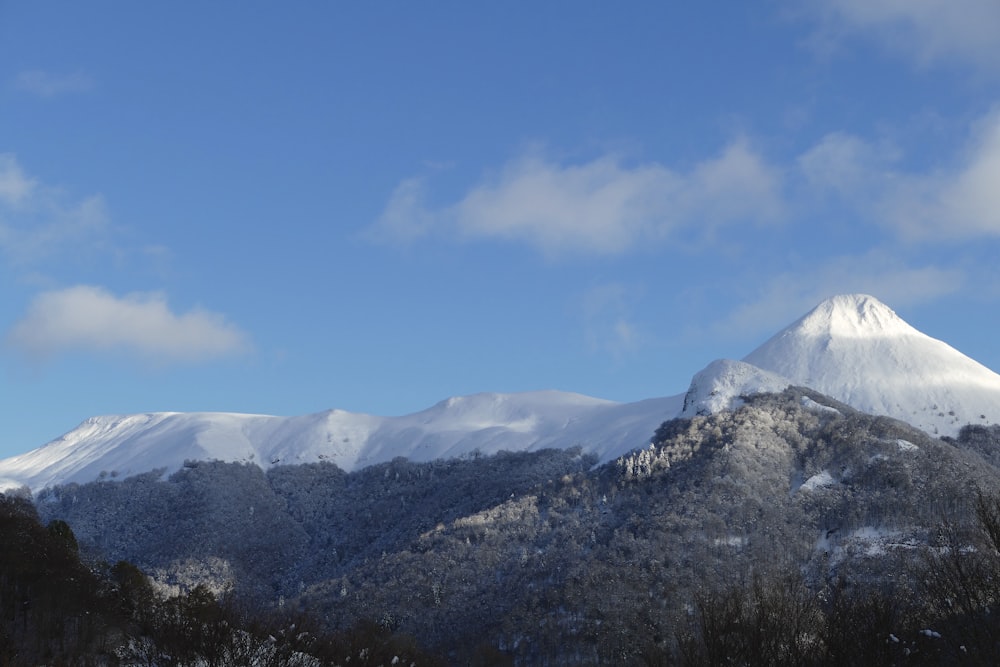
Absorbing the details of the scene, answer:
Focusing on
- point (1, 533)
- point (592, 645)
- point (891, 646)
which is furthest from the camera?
point (592, 645)

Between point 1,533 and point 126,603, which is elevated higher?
point 1,533

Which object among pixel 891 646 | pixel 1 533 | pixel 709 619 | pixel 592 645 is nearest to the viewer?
pixel 891 646

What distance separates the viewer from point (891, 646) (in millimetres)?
54188

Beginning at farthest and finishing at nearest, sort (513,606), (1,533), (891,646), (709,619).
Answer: (513,606), (1,533), (709,619), (891,646)

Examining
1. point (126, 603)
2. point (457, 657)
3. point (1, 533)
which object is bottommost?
point (457, 657)

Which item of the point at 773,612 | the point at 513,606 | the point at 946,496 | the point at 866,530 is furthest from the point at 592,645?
the point at 773,612

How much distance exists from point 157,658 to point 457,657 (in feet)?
417

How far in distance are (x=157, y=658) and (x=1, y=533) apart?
111 feet

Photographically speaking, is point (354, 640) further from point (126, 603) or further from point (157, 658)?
point (157, 658)

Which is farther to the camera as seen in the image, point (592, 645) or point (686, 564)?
point (686, 564)

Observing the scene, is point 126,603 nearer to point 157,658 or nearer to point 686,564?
point 157,658

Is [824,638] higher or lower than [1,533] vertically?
lower

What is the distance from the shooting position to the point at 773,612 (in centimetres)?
6075

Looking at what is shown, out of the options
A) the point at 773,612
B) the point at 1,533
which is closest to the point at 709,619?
the point at 773,612
